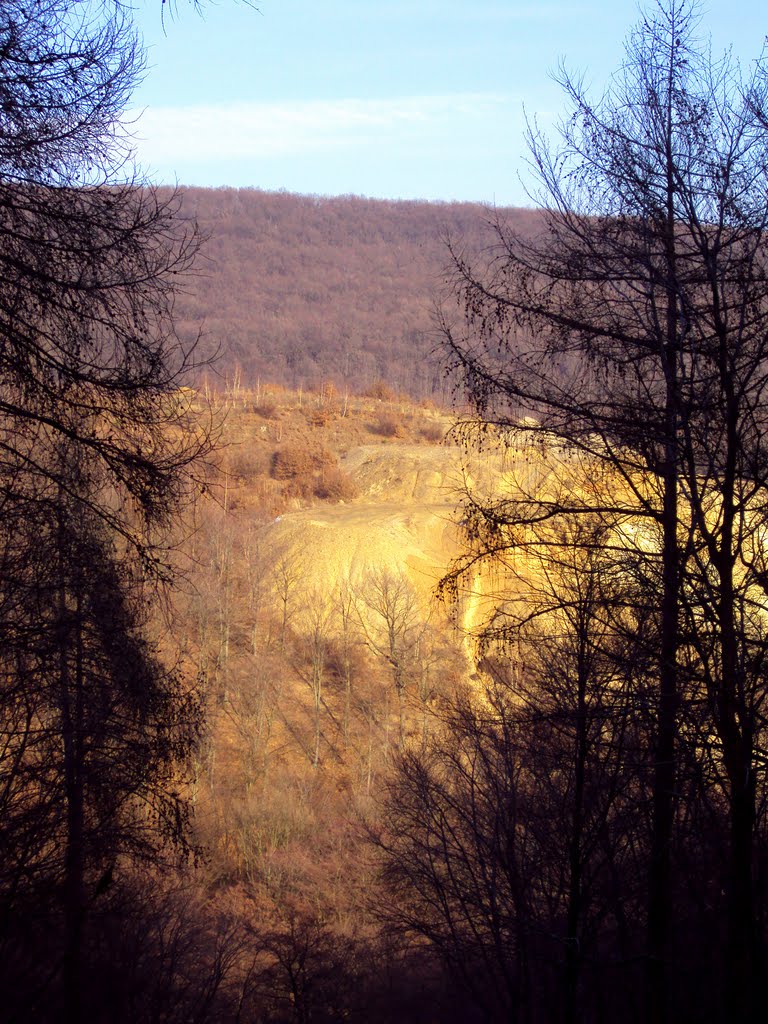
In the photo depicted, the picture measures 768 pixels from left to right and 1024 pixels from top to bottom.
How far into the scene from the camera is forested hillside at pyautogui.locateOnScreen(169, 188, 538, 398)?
8162 cm

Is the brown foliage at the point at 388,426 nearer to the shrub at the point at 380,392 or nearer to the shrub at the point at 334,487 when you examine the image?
the shrub at the point at 380,392

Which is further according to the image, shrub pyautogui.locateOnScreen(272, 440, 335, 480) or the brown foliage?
the brown foliage

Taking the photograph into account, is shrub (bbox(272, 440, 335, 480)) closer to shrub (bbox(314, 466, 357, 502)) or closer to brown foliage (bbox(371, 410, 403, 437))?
shrub (bbox(314, 466, 357, 502))

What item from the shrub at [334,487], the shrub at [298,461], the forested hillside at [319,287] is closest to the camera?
the shrub at [334,487]

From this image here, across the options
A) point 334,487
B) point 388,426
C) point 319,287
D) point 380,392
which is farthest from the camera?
point 319,287

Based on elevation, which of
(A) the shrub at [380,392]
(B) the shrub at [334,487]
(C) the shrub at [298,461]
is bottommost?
(B) the shrub at [334,487]

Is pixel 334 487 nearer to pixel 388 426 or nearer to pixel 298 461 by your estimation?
pixel 298 461

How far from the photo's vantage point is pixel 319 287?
95938 mm

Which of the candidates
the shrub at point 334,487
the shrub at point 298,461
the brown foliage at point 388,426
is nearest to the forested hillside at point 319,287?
the brown foliage at point 388,426

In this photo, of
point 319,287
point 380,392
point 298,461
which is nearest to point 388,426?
point 298,461

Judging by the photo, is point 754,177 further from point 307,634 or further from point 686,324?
point 307,634

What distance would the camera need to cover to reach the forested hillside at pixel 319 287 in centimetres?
8162

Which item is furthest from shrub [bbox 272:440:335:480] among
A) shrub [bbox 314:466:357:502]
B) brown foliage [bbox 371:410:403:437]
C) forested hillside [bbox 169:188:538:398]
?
forested hillside [bbox 169:188:538:398]

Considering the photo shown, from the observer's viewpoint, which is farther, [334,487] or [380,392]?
[380,392]
